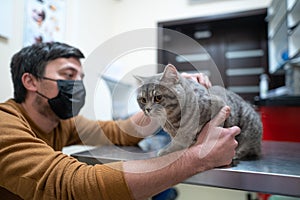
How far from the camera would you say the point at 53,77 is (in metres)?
0.88

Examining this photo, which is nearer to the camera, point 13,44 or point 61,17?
point 13,44

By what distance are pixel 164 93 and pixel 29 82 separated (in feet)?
1.92

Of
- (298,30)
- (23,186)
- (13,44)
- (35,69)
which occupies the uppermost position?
(298,30)

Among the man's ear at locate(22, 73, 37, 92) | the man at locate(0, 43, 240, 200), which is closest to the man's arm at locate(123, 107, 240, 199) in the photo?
the man at locate(0, 43, 240, 200)

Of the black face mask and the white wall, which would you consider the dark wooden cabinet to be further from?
the black face mask

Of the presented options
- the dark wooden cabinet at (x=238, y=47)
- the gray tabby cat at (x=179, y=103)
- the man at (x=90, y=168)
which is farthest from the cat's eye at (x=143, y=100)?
the dark wooden cabinet at (x=238, y=47)

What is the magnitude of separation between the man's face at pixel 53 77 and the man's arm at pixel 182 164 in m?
0.48

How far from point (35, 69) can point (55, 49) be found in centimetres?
11

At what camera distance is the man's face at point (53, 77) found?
875 millimetres

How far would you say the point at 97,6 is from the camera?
220 centimetres

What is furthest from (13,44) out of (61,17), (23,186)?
(23,186)

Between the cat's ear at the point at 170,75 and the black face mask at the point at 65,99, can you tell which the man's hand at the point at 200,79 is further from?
the black face mask at the point at 65,99

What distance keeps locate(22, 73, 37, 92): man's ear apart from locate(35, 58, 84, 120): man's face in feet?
0.06

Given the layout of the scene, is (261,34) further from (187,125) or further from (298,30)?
(187,125)
